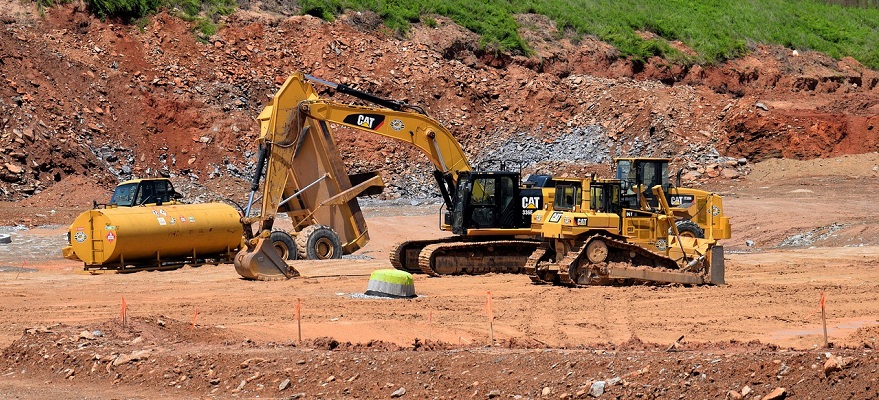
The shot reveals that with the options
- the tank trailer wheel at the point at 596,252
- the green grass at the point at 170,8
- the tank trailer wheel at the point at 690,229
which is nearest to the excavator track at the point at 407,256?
the tank trailer wheel at the point at 596,252

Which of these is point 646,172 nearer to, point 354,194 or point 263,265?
point 354,194

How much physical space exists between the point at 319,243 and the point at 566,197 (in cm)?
685

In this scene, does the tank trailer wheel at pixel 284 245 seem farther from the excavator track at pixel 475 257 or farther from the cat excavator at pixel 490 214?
the excavator track at pixel 475 257

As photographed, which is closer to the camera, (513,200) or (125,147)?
(513,200)

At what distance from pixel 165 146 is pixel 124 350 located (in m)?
27.6

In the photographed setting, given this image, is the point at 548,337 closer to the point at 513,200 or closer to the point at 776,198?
the point at 513,200

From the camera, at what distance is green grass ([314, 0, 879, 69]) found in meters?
49.4

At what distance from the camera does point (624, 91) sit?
48.1 metres

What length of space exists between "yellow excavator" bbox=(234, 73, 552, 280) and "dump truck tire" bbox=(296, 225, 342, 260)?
0.07 ft

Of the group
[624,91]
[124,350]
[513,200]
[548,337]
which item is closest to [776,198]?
[624,91]

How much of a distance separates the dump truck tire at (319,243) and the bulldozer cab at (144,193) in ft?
10.5

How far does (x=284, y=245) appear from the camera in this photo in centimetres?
2583

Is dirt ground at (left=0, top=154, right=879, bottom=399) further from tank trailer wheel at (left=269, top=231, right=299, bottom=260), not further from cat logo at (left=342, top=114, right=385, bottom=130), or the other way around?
cat logo at (left=342, top=114, right=385, bottom=130)

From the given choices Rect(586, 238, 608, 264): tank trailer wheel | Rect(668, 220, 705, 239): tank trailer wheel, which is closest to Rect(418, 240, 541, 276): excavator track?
Rect(586, 238, 608, 264): tank trailer wheel
